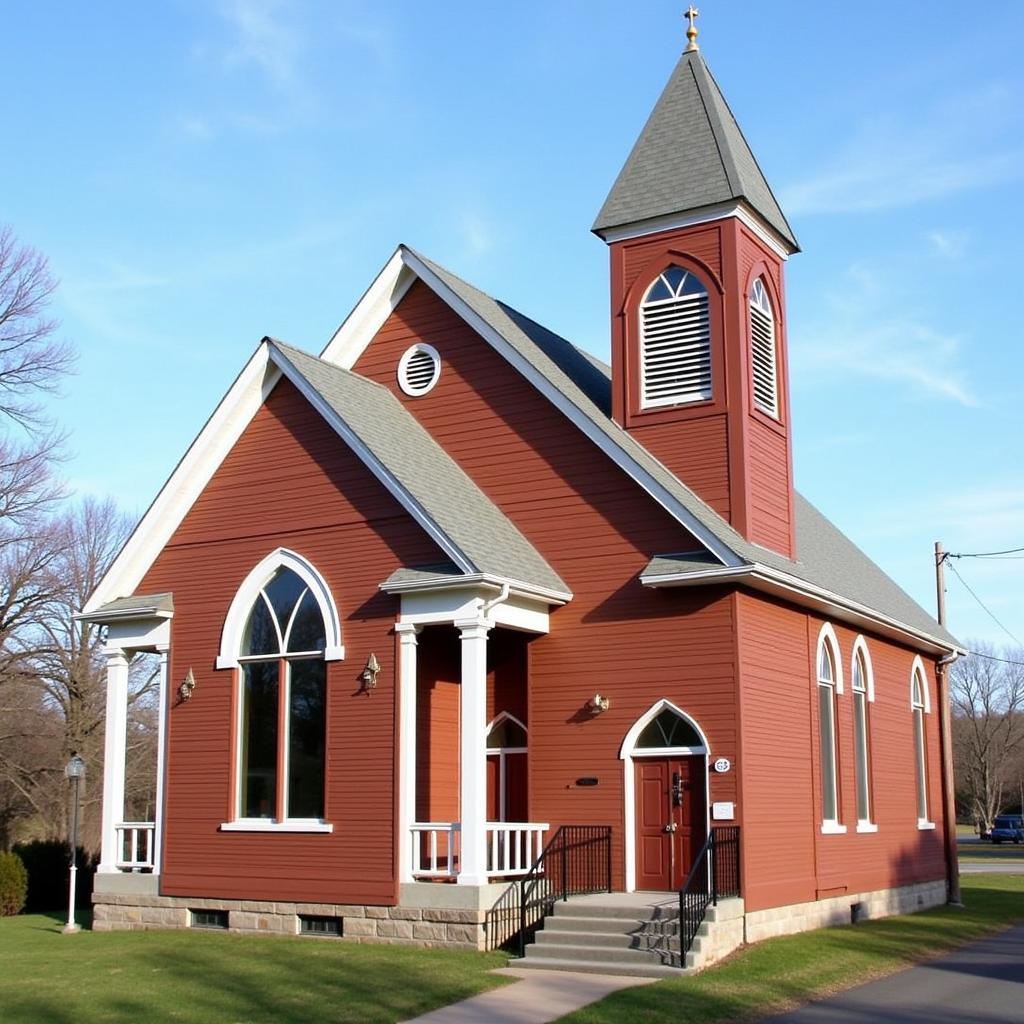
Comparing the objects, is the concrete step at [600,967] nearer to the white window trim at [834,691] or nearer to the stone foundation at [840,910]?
the stone foundation at [840,910]

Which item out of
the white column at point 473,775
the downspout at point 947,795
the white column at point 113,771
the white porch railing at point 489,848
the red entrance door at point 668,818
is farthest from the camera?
the downspout at point 947,795

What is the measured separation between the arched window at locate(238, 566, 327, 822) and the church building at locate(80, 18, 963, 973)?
0.05m

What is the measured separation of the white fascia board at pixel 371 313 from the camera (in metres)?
22.0

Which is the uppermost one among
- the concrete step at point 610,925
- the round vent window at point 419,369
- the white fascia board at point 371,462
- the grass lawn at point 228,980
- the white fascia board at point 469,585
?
the round vent window at point 419,369

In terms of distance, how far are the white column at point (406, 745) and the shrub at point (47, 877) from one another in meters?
12.3

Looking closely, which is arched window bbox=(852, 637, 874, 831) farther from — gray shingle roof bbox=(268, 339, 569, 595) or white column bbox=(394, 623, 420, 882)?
white column bbox=(394, 623, 420, 882)

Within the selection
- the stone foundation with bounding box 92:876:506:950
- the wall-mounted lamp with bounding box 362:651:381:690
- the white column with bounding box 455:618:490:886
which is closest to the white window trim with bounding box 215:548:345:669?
the wall-mounted lamp with bounding box 362:651:381:690

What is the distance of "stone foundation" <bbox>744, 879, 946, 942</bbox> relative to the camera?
17.9 metres

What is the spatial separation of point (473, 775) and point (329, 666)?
2933 millimetres

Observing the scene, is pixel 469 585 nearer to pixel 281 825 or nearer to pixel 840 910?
pixel 281 825

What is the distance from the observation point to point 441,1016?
13.1 meters

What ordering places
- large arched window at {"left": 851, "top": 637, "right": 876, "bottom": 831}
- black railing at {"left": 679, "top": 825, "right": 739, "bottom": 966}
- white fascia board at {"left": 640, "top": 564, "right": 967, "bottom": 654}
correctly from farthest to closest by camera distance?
1. large arched window at {"left": 851, "top": 637, "right": 876, "bottom": 831}
2. white fascia board at {"left": 640, "top": 564, "right": 967, "bottom": 654}
3. black railing at {"left": 679, "top": 825, "right": 739, "bottom": 966}

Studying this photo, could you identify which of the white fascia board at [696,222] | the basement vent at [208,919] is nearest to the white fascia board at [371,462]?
the white fascia board at [696,222]

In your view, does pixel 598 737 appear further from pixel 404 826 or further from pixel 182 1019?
pixel 182 1019
